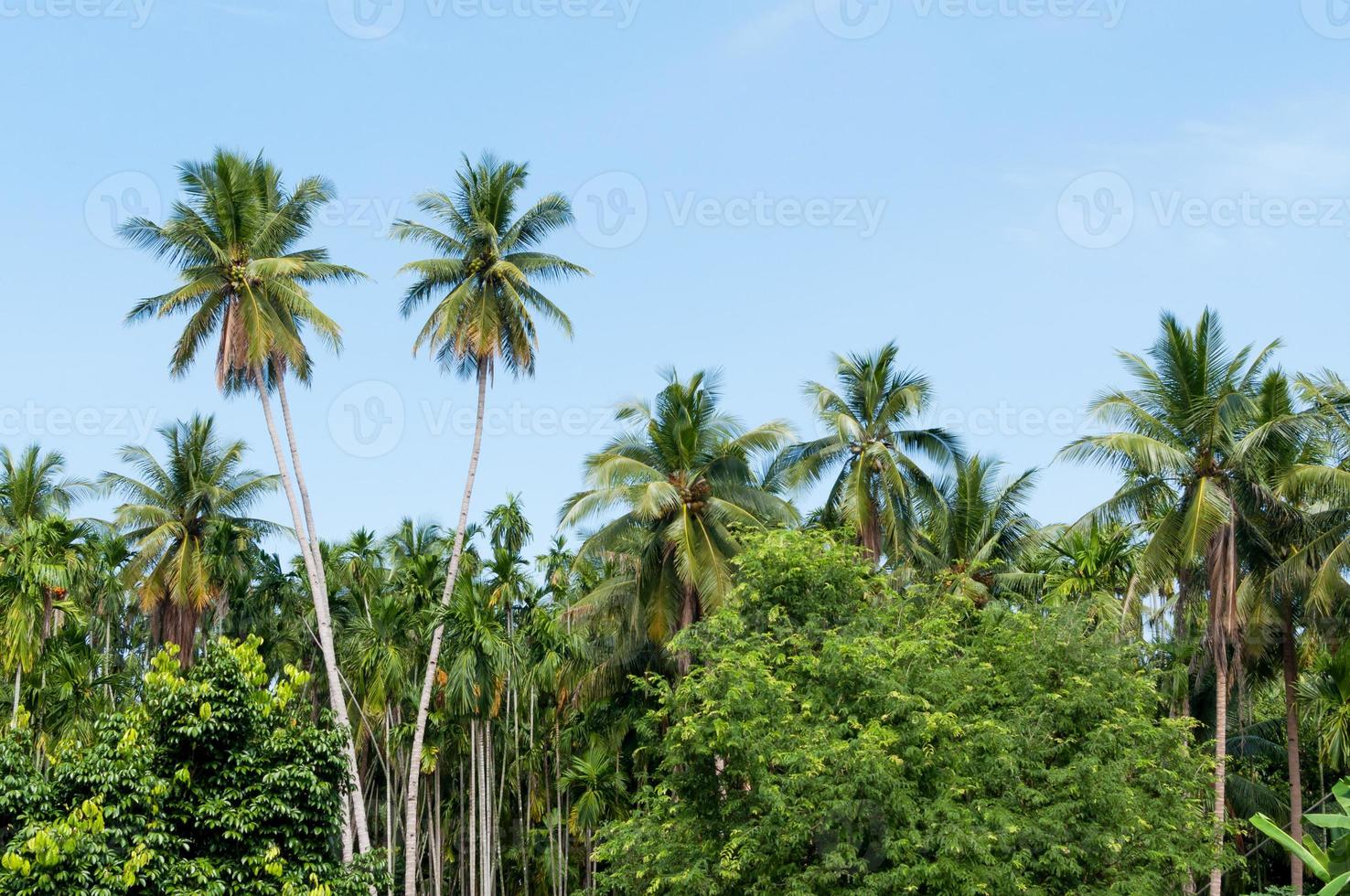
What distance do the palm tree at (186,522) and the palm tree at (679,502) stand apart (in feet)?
45.0

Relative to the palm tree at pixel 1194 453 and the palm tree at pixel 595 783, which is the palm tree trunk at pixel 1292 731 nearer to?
the palm tree at pixel 1194 453

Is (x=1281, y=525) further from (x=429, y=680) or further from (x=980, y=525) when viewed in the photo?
(x=429, y=680)

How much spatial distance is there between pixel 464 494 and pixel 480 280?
580 centimetres

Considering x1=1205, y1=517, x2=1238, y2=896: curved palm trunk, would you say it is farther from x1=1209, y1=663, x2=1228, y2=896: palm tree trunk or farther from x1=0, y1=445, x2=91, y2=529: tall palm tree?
x1=0, y1=445, x2=91, y2=529: tall palm tree

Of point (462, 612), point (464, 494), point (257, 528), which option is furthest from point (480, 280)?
point (257, 528)

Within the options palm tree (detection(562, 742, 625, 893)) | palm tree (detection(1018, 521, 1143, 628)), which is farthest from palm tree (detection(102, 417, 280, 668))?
palm tree (detection(1018, 521, 1143, 628))

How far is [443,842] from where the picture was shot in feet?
155

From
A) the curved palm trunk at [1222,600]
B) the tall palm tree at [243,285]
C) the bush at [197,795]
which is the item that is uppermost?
the tall palm tree at [243,285]

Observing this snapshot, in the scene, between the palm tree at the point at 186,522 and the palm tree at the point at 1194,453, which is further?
the palm tree at the point at 186,522

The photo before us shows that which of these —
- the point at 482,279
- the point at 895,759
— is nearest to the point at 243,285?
the point at 482,279

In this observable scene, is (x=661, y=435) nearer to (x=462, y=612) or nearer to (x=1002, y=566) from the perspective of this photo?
(x=462, y=612)

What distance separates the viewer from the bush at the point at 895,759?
70.9 feet

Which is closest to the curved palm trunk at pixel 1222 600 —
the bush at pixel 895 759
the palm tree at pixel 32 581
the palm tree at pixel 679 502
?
the bush at pixel 895 759

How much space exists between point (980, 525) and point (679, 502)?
476 inches
